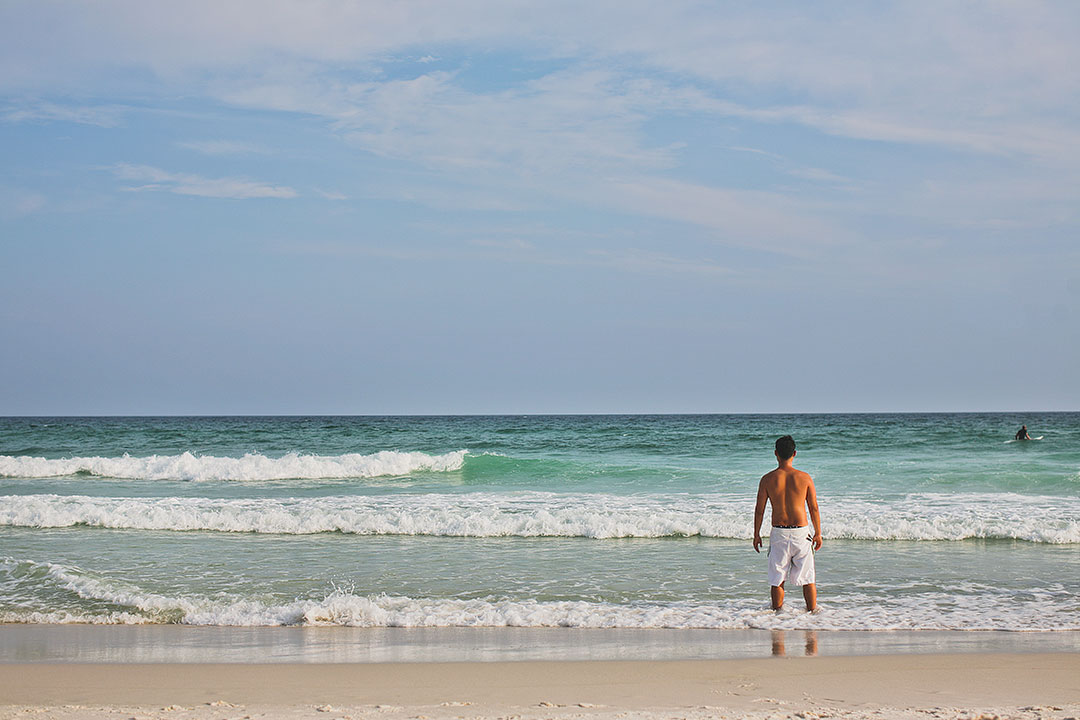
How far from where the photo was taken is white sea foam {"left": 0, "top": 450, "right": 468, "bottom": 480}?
76.8ft

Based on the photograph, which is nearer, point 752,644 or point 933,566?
point 752,644

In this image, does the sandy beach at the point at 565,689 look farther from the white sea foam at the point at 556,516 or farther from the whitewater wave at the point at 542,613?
the white sea foam at the point at 556,516

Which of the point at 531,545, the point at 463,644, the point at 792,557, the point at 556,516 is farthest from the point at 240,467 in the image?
the point at 792,557

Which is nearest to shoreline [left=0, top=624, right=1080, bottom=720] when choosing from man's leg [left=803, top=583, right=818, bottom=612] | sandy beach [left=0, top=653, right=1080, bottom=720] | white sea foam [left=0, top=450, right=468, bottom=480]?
sandy beach [left=0, top=653, right=1080, bottom=720]

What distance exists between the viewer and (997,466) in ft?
69.8

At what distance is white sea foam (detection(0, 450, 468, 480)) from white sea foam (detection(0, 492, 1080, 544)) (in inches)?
285

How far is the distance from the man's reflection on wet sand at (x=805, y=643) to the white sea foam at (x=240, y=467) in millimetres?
18016

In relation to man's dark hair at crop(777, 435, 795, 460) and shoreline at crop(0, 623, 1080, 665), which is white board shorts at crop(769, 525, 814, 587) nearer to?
shoreline at crop(0, 623, 1080, 665)

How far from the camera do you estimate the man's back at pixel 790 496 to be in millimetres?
7508

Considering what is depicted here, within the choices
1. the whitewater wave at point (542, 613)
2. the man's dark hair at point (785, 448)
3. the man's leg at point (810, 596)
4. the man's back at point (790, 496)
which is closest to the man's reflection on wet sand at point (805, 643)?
the whitewater wave at point (542, 613)

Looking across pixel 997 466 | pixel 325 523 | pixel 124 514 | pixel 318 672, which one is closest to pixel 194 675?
pixel 318 672

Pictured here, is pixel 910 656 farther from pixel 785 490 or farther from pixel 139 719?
pixel 139 719

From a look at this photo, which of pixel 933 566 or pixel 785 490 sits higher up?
pixel 785 490

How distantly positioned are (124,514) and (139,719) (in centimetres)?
1053
